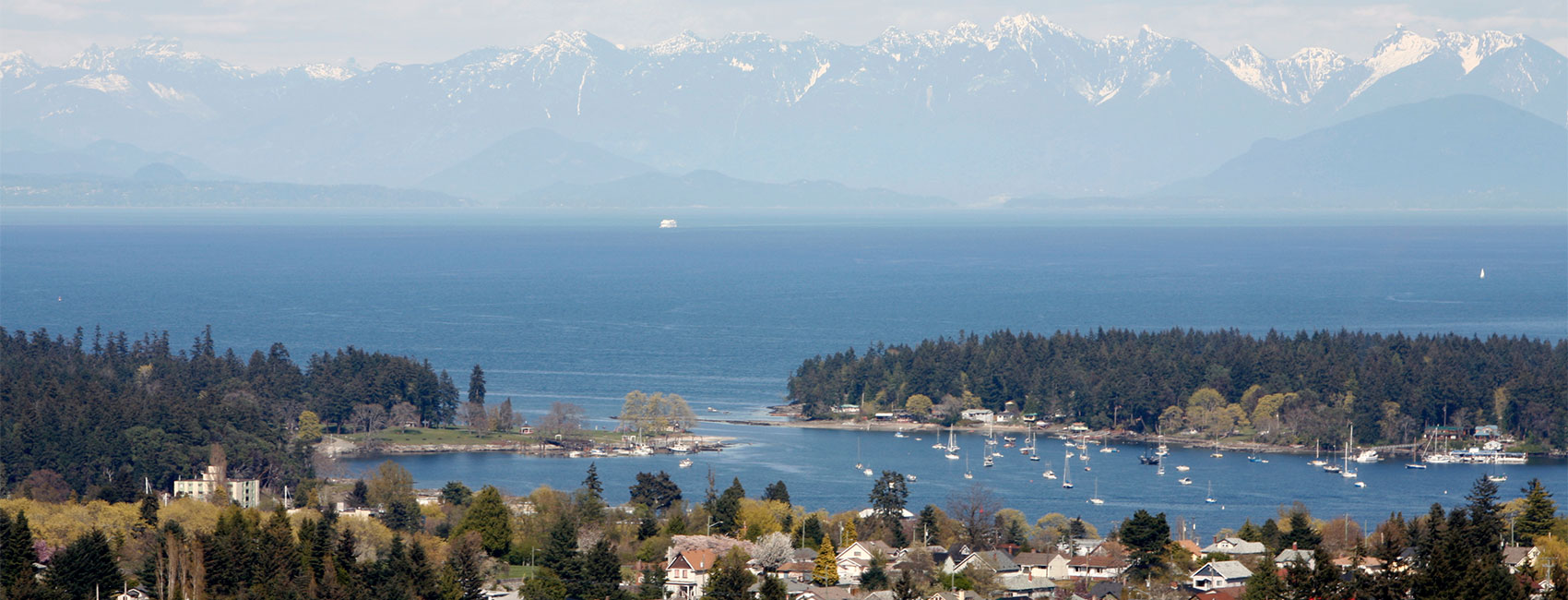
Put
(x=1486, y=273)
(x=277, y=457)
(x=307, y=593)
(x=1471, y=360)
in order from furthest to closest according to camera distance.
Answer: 1. (x=1486, y=273)
2. (x=1471, y=360)
3. (x=277, y=457)
4. (x=307, y=593)

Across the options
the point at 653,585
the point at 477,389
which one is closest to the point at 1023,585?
the point at 653,585

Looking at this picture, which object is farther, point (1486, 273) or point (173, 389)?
point (1486, 273)

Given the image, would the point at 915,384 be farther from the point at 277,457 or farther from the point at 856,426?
the point at 277,457

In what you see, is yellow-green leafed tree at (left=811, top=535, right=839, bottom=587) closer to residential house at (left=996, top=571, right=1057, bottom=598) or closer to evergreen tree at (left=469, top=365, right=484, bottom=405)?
residential house at (left=996, top=571, right=1057, bottom=598)

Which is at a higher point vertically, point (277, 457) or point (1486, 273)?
point (1486, 273)

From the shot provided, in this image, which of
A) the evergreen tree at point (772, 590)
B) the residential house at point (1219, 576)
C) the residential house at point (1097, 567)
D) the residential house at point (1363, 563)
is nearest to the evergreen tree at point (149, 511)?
the evergreen tree at point (772, 590)

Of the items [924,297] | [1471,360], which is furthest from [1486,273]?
[1471,360]

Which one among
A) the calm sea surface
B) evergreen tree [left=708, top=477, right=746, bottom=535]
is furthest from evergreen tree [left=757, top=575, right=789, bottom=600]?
the calm sea surface
